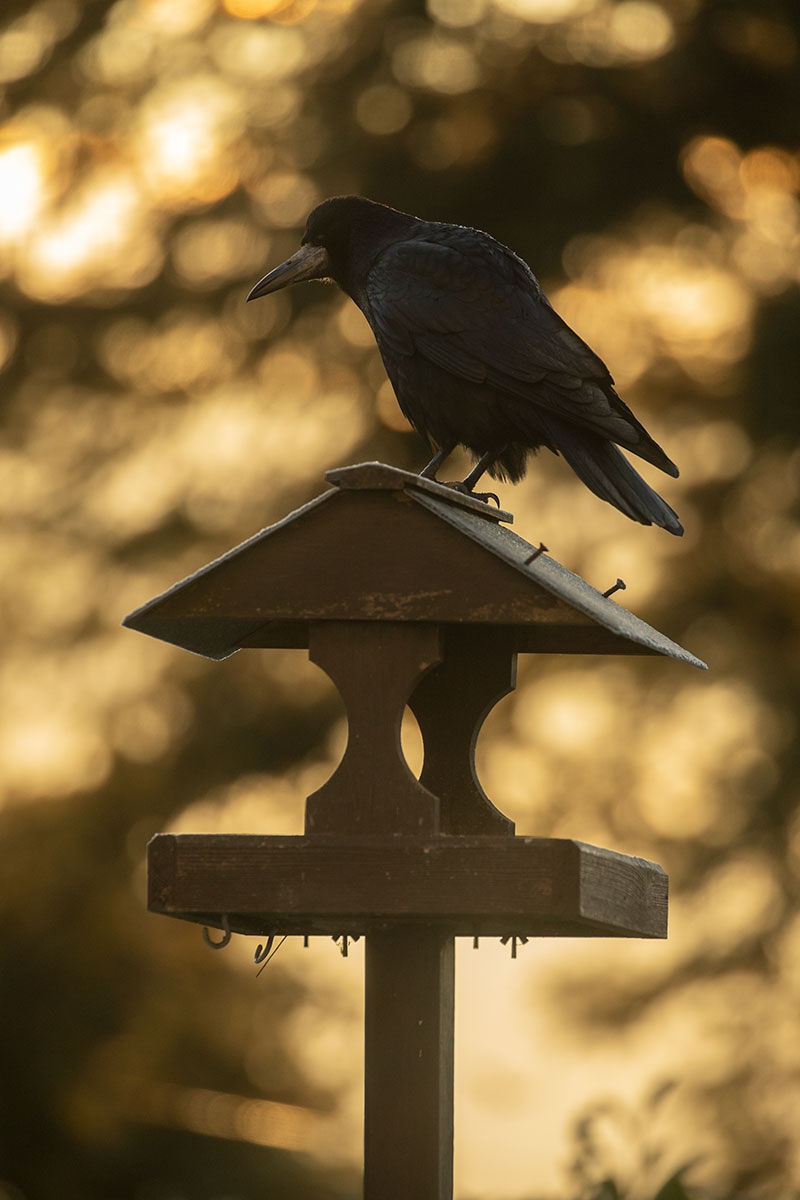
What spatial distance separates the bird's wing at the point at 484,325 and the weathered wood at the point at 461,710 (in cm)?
49

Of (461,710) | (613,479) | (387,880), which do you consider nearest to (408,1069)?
(387,880)

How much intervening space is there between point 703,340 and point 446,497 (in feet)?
13.4

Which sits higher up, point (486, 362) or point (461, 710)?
point (486, 362)

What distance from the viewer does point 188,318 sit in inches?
258

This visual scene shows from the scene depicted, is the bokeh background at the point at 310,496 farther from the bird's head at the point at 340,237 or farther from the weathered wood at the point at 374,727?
the weathered wood at the point at 374,727

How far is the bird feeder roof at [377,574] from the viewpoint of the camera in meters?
2.38

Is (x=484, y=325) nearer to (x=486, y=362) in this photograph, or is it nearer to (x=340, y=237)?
(x=486, y=362)

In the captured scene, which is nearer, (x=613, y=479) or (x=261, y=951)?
(x=261, y=951)

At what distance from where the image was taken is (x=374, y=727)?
7.88 ft

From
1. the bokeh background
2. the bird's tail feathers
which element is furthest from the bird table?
the bokeh background

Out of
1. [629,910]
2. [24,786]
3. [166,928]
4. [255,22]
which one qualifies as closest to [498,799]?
[166,928]

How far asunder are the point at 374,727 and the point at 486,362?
997 millimetres

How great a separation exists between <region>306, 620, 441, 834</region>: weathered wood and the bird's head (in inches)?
58.1

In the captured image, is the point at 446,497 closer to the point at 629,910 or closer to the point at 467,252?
the point at 629,910
